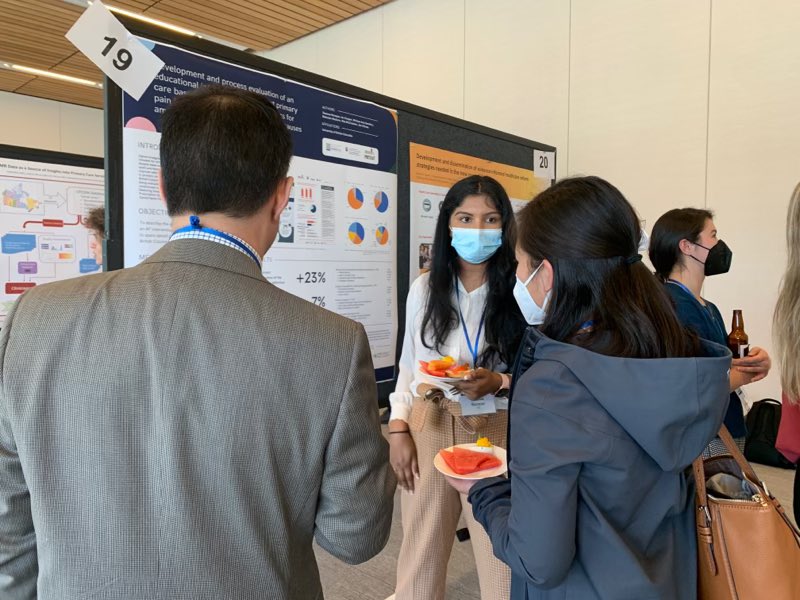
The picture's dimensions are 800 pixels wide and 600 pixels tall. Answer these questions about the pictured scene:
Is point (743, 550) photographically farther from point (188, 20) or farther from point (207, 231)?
point (188, 20)

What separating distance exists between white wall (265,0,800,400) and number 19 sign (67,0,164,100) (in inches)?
158

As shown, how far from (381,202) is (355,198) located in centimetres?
16

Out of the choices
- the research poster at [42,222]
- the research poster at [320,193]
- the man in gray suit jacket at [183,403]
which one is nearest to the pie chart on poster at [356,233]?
the research poster at [320,193]

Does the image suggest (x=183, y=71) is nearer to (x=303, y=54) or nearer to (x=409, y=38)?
(x=409, y=38)

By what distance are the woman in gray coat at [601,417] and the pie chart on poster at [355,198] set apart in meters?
1.27

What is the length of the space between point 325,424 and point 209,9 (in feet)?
20.5

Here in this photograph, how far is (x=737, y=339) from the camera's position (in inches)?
105

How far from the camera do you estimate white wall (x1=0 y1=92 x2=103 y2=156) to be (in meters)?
9.06

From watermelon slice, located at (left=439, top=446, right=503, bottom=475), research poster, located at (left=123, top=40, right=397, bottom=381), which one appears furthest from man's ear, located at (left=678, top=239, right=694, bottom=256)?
watermelon slice, located at (left=439, top=446, right=503, bottom=475)

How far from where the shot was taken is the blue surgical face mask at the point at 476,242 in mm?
2053

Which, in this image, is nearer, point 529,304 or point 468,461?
point 529,304

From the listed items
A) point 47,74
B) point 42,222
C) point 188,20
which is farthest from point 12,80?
point 42,222

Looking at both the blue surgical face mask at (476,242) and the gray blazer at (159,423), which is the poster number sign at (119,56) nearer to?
the gray blazer at (159,423)

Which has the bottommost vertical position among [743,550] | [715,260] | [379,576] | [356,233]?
[379,576]
